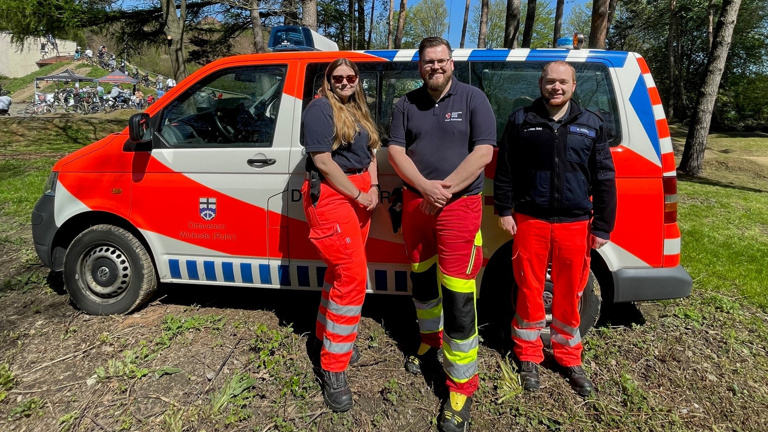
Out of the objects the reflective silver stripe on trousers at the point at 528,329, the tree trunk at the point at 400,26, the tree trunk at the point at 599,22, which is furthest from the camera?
the tree trunk at the point at 400,26

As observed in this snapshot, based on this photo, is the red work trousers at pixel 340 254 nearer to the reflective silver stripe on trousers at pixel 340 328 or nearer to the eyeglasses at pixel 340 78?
the reflective silver stripe on trousers at pixel 340 328

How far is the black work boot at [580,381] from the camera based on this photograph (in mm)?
2757

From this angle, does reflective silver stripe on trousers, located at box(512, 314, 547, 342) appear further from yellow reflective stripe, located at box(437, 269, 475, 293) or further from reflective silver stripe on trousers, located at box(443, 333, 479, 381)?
yellow reflective stripe, located at box(437, 269, 475, 293)

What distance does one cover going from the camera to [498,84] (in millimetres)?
3090

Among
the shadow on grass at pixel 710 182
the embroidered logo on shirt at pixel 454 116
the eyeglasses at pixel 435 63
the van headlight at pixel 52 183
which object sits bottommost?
the shadow on grass at pixel 710 182

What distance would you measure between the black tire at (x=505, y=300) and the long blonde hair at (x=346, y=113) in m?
1.25

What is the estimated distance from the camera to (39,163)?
34.1ft

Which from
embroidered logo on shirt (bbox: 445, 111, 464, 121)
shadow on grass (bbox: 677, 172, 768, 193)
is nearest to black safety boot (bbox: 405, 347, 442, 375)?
embroidered logo on shirt (bbox: 445, 111, 464, 121)

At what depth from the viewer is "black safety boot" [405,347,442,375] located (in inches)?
117

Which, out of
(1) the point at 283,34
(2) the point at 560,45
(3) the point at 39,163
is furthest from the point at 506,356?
(3) the point at 39,163

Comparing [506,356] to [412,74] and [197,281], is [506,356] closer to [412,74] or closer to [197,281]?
[412,74]

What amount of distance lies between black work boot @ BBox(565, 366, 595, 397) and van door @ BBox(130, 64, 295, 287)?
82.0 inches

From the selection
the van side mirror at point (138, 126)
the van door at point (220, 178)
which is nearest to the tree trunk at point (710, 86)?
the van door at point (220, 178)

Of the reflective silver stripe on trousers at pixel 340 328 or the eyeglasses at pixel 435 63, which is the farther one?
the reflective silver stripe on trousers at pixel 340 328
